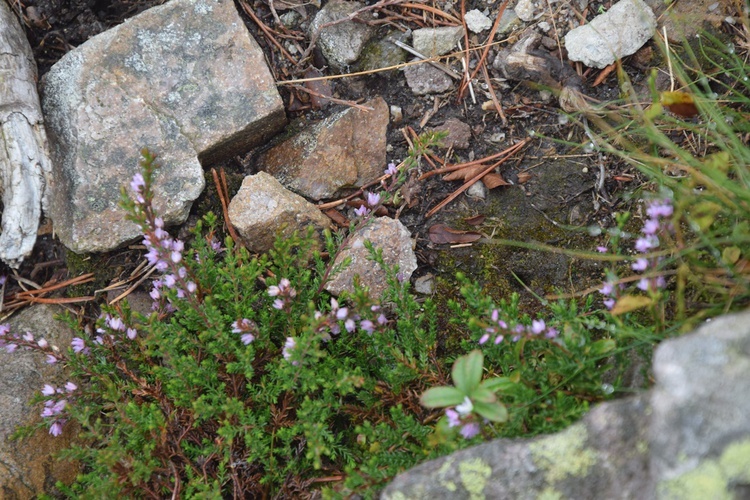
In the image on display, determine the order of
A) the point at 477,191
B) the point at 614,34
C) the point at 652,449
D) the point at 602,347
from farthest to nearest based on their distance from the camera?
the point at 477,191, the point at 614,34, the point at 602,347, the point at 652,449

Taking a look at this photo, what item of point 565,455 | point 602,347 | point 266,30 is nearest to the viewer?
point 565,455

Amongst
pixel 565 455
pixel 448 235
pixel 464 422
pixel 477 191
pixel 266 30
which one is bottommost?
pixel 448 235

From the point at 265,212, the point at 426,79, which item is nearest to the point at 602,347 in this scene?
the point at 265,212

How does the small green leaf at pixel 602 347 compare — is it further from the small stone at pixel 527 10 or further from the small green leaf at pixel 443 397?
the small stone at pixel 527 10

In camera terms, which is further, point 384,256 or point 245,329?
point 384,256

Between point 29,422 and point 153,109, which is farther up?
point 153,109

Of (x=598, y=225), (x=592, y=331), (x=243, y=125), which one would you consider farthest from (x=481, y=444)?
(x=243, y=125)

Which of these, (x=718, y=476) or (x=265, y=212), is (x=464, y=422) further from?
(x=265, y=212)

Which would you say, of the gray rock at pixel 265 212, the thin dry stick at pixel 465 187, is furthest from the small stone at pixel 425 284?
the gray rock at pixel 265 212

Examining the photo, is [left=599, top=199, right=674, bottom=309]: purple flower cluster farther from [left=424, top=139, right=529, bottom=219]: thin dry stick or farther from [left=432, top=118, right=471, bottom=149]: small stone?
[left=432, top=118, right=471, bottom=149]: small stone
